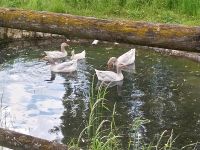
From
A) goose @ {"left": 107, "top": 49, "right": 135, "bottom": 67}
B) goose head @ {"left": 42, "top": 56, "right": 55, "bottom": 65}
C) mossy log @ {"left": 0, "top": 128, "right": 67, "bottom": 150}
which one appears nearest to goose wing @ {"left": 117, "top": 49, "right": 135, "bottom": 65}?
goose @ {"left": 107, "top": 49, "right": 135, "bottom": 67}

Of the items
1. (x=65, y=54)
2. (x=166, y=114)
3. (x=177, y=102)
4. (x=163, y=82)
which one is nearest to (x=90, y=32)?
(x=166, y=114)

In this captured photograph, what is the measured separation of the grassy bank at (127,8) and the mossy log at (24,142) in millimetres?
10910

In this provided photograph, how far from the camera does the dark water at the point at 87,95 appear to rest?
764 cm

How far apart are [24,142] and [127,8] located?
12.1m

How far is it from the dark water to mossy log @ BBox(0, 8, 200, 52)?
7.85ft

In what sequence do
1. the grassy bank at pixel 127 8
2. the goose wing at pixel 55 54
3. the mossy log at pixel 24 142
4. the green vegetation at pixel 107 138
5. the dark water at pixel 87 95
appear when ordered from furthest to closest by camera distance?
the grassy bank at pixel 127 8 < the goose wing at pixel 55 54 < the dark water at pixel 87 95 < the green vegetation at pixel 107 138 < the mossy log at pixel 24 142

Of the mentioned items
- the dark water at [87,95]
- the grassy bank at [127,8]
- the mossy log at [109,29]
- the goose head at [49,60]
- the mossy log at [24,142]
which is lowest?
the dark water at [87,95]

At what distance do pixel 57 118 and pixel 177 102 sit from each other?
7.27 ft

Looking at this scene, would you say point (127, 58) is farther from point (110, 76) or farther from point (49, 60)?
point (49, 60)

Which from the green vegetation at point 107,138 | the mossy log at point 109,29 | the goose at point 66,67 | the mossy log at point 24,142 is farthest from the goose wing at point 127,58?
the mossy log at point 24,142

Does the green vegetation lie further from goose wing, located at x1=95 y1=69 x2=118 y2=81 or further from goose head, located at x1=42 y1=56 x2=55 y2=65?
goose head, located at x1=42 y1=56 x2=55 y2=65

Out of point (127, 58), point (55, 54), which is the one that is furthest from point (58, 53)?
point (127, 58)

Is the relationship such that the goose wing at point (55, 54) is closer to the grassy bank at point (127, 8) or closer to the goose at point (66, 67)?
the goose at point (66, 67)

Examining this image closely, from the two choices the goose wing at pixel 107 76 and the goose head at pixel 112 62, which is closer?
the goose wing at pixel 107 76
